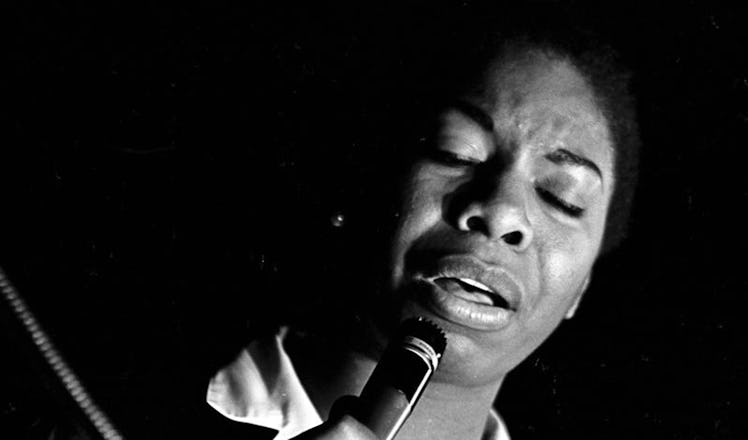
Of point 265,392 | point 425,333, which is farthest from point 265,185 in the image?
point 425,333

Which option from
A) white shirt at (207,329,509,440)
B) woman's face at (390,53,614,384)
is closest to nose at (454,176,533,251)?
woman's face at (390,53,614,384)

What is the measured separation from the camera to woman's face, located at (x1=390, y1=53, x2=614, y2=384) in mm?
1042

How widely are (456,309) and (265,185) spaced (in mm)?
521

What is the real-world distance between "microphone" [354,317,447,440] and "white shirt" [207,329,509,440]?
1.30 feet

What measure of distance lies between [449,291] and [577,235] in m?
0.23

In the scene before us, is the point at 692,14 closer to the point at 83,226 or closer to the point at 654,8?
the point at 654,8

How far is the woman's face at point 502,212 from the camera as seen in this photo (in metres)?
1.04

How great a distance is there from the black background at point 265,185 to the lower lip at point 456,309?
213 mm

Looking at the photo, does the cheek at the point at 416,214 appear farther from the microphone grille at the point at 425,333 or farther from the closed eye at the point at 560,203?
the microphone grille at the point at 425,333

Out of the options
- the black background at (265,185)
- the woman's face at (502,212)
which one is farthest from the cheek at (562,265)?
the black background at (265,185)

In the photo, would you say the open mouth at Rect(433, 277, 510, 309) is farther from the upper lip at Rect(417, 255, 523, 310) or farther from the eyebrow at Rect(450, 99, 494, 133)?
the eyebrow at Rect(450, 99, 494, 133)

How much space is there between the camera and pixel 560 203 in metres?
1.11

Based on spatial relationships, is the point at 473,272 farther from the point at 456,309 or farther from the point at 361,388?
the point at 361,388

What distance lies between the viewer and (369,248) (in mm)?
1110
